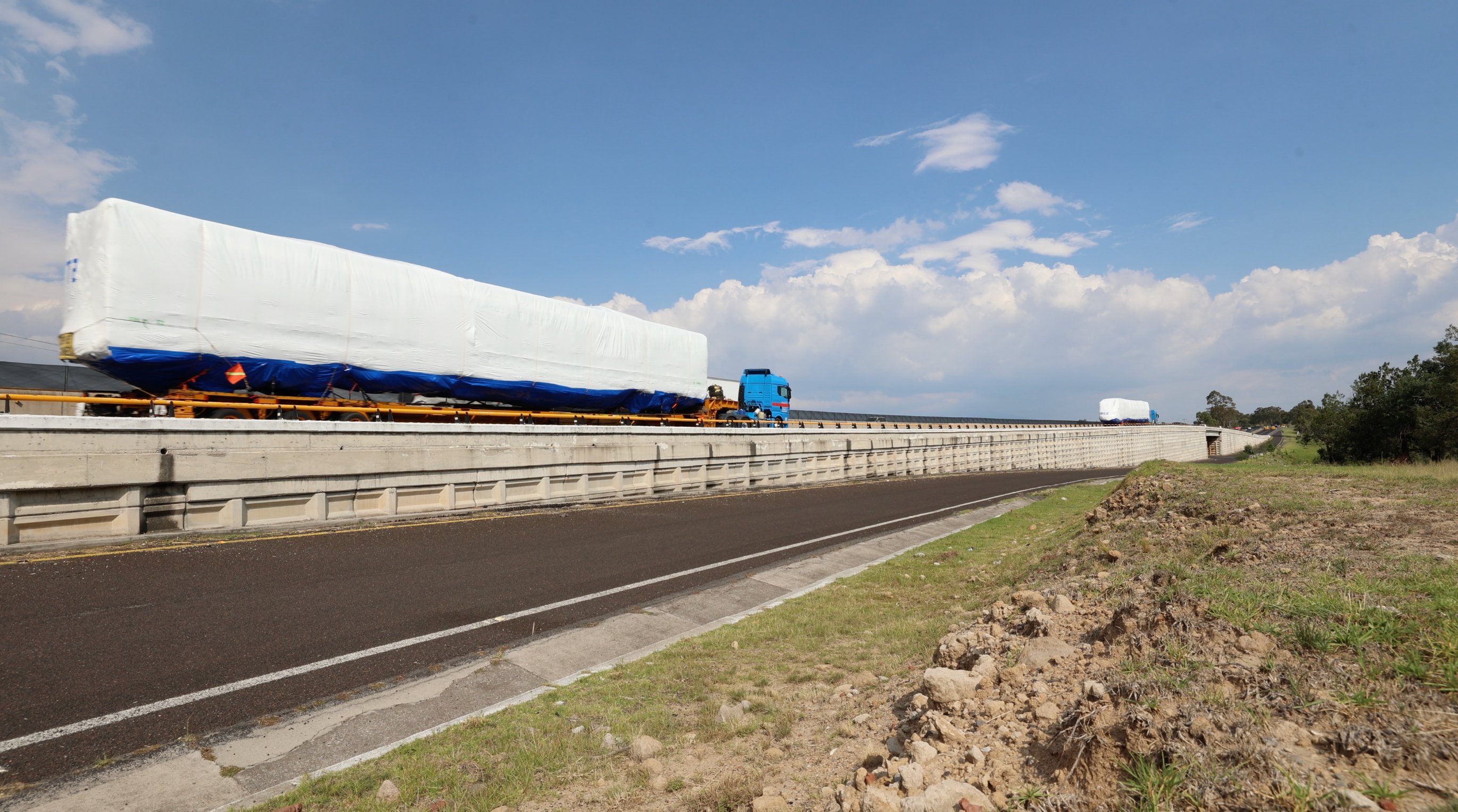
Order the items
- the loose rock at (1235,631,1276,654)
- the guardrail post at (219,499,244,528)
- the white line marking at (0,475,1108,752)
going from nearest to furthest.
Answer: the loose rock at (1235,631,1276,654) < the white line marking at (0,475,1108,752) < the guardrail post at (219,499,244,528)

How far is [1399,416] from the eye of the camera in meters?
30.5

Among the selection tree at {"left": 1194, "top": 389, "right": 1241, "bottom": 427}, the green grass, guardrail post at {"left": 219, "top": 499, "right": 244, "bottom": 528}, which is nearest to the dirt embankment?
→ the green grass

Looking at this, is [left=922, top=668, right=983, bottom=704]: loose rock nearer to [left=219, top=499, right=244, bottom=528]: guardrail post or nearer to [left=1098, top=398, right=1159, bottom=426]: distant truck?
[left=219, top=499, right=244, bottom=528]: guardrail post

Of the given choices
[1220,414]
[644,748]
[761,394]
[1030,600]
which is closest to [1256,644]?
[1030,600]

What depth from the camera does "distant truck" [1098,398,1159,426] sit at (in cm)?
A: 8088

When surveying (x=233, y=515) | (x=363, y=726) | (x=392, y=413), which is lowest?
(x=363, y=726)

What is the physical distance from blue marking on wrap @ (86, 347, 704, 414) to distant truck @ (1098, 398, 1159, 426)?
254 ft

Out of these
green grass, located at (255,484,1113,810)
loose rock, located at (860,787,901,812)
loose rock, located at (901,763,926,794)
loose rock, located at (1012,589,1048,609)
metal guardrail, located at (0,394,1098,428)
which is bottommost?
green grass, located at (255,484,1113,810)

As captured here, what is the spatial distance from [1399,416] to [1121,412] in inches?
2169

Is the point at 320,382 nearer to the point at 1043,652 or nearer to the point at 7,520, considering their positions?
the point at 7,520

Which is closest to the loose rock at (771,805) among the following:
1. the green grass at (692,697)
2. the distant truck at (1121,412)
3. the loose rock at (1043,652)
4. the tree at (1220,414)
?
the green grass at (692,697)

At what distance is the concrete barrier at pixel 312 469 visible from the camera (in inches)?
365

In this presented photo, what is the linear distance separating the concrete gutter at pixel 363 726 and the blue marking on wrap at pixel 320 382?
32.3 feet

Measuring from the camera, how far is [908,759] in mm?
3693
